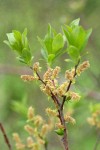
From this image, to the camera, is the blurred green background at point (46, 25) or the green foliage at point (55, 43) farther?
the blurred green background at point (46, 25)

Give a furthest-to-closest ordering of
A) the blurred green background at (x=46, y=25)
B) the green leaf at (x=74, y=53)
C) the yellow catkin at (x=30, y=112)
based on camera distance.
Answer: the blurred green background at (x=46, y=25)
the yellow catkin at (x=30, y=112)
the green leaf at (x=74, y=53)

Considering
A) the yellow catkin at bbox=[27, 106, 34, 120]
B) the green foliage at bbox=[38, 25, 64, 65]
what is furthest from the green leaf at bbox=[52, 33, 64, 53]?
the yellow catkin at bbox=[27, 106, 34, 120]

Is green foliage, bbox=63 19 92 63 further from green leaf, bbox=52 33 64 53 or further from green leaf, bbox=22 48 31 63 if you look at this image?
green leaf, bbox=22 48 31 63

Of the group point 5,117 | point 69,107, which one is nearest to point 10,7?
point 5,117

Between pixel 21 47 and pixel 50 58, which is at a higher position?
pixel 21 47

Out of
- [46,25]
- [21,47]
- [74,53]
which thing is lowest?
[74,53]

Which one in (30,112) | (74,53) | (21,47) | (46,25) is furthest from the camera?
(46,25)

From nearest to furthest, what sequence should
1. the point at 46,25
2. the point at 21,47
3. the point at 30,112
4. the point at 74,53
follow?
the point at 74,53, the point at 21,47, the point at 30,112, the point at 46,25

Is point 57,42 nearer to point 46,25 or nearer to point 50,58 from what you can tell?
point 50,58

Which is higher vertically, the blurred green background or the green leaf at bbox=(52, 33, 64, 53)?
the blurred green background

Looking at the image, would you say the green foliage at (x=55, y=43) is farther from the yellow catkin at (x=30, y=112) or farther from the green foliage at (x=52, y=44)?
the yellow catkin at (x=30, y=112)

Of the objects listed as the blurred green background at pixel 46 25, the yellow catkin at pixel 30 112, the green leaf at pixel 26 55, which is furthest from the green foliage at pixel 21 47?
the blurred green background at pixel 46 25

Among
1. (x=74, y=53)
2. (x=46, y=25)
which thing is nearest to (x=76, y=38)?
(x=74, y=53)
